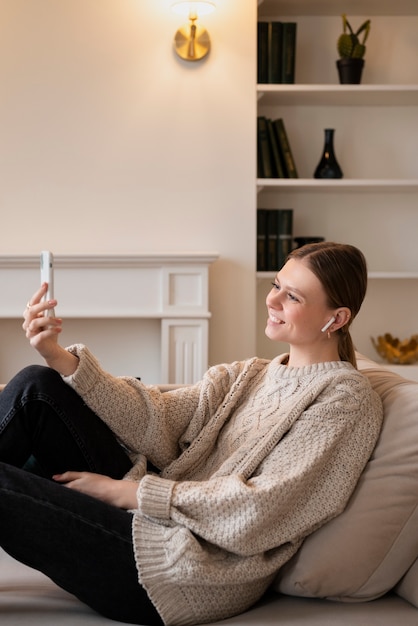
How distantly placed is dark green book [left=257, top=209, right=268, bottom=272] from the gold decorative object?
64 centimetres

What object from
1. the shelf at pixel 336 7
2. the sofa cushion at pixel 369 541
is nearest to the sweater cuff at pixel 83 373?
the sofa cushion at pixel 369 541

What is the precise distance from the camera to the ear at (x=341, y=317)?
191 cm

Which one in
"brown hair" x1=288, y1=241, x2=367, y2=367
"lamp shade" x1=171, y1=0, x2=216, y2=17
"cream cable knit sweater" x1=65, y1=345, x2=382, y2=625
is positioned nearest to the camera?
"cream cable knit sweater" x1=65, y1=345, x2=382, y2=625

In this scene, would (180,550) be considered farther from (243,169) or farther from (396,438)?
(243,169)

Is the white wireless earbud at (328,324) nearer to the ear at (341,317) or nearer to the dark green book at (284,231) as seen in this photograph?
the ear at (341,317)

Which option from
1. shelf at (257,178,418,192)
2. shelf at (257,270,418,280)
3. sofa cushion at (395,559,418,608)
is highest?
shelf at (257,178,418,192)

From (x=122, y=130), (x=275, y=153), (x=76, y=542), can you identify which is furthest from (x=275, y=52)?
(x=76, y=542)

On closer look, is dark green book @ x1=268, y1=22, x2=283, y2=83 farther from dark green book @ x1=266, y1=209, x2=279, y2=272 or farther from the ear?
the ear

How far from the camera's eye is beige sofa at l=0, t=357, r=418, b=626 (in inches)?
65.1

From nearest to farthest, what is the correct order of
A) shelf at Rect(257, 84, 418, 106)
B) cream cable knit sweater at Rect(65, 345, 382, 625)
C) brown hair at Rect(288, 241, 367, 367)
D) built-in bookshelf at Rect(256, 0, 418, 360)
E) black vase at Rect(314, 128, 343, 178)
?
cream cable knit sweater at Rect(65, 345, 382, 625) → brown hair at Rect(288, 241, 367, 367) → shelf at Rect(257, 84, 418, 106) → black vase at Rect(314, 128, 343, 178) → built-in bookshelf at Rect(256, 0, 418, 360)

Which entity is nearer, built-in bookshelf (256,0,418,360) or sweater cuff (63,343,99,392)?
sweater cuff (63,343,99,392)

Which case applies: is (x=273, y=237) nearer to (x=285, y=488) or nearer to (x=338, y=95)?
(x=338, y=95)

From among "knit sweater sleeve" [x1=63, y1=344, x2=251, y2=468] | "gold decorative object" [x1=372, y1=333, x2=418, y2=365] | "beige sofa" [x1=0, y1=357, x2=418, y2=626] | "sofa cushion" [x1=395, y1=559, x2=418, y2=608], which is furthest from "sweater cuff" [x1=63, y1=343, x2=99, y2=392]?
"gold decorative object" [x1=372, y1=333, x2=418, y2=365]

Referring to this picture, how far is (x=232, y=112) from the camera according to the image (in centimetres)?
401
